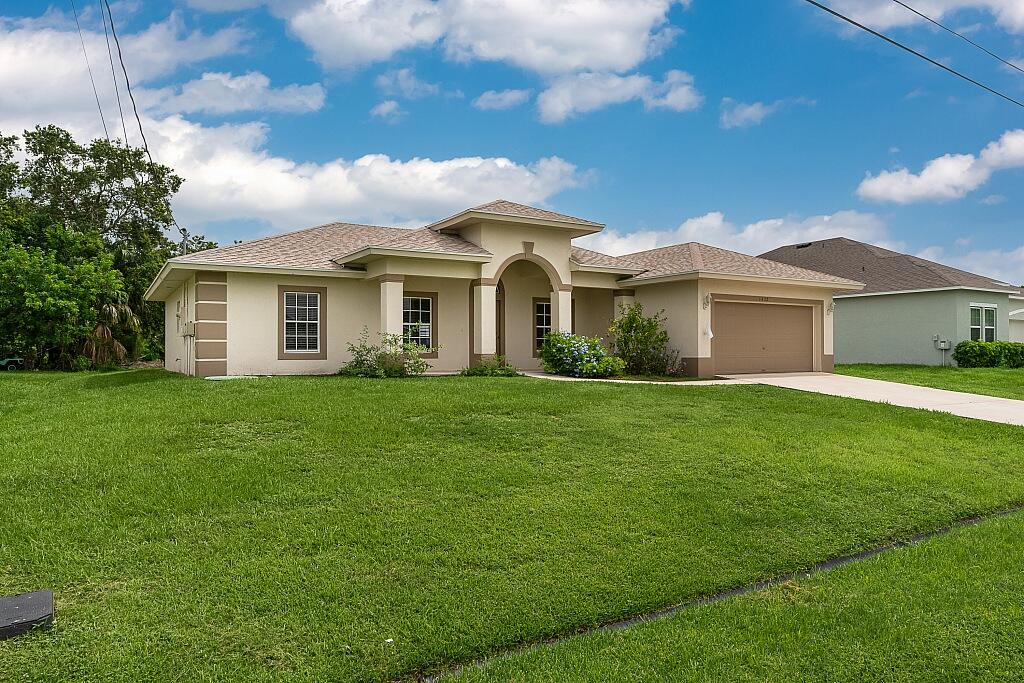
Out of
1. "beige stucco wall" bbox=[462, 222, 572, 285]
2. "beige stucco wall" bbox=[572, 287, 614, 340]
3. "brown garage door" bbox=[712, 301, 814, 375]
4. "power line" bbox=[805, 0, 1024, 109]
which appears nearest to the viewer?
"power line" bbox=[805, 0, 1024, 109]

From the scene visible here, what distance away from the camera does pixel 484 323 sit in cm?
1711

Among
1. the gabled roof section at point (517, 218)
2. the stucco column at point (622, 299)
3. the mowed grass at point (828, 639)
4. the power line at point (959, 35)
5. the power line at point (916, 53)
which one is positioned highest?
the power line at point (959, 35)

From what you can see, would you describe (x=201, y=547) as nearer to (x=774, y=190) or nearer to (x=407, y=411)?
(x=407, y=411)

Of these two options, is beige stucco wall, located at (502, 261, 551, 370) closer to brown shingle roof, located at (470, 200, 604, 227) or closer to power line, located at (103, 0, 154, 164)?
brown shingle roof, located at (470, 200, 604, 227)

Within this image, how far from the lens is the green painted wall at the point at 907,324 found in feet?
81.7

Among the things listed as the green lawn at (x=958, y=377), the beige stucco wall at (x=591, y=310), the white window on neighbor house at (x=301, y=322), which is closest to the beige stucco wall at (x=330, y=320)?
the white window on neighbor house at (x=301, y=322)

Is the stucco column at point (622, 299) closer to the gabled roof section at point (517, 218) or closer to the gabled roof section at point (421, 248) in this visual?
the gabled roof section at point (517, 218)

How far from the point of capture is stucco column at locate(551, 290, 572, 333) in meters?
18.2

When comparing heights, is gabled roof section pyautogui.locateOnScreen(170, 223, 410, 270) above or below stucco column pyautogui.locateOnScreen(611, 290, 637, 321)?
above

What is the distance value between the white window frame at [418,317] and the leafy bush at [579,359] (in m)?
3.22

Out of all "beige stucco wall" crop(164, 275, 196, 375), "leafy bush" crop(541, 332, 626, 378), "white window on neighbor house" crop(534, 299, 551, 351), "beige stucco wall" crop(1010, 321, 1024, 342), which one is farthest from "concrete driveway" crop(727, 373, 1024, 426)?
"beige stucco wall" crop(1010, 321, 1024, 342)

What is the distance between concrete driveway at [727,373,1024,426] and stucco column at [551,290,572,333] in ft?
15.3

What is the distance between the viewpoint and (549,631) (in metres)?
4.69

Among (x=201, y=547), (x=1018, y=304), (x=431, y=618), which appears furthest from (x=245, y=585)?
(x=1018, y=304)
